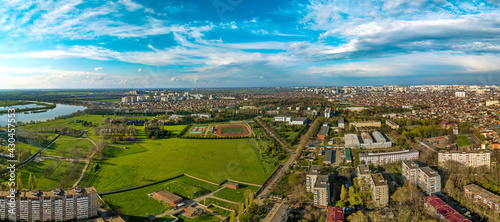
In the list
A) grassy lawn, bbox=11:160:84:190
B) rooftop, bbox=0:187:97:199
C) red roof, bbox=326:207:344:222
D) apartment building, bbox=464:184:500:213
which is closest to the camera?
red roof, bbox=326:207:344:222

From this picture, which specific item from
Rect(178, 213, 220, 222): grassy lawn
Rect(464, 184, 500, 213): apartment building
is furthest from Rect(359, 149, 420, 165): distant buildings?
Rect(178, 213, 220, 222): grassy lawn

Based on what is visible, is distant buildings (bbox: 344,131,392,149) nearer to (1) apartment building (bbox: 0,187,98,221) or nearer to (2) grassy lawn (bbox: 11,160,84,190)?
(1) apartment building (bbox: 0,187,98,221)

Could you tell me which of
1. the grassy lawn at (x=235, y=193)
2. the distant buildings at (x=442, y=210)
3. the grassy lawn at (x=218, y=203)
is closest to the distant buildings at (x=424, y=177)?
the distant buildings at (x=442, y=210)

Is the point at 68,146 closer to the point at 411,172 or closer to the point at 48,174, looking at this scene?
the point at 48,174

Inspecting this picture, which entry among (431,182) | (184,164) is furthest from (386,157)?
(184,164)

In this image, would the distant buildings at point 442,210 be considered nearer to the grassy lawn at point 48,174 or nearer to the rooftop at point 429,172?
the rooftop at point 429,172

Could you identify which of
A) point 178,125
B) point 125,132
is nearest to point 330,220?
point 125,132
